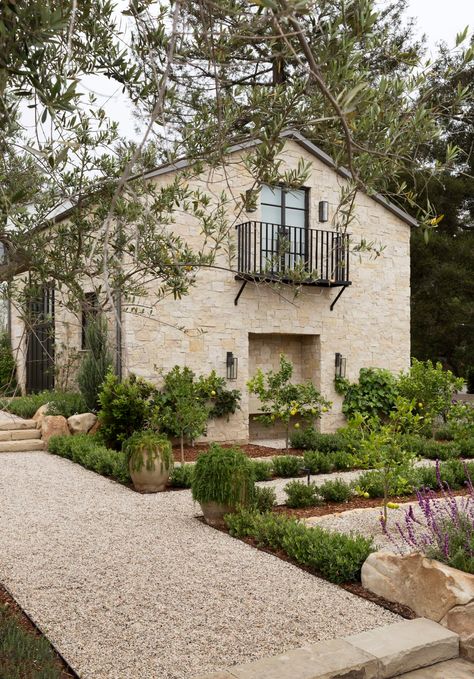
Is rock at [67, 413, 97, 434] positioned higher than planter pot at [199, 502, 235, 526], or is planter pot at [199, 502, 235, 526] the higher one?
rock at [67, 413, 97, 434]

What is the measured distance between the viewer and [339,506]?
23.1ft

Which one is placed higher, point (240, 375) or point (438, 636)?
point (240, 375)

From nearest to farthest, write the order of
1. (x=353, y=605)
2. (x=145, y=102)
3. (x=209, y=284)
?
(x=145, y=102)
(x=353, y=605)
(x=209, y=284)

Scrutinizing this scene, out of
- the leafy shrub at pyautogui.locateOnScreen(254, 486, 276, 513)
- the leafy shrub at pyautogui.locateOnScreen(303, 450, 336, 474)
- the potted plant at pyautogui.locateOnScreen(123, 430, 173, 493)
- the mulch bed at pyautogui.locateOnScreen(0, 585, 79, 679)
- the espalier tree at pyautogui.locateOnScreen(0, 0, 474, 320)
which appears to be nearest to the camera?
the espalier tree at pyautogui.locateOnScreen(0, 0, 474, 320)

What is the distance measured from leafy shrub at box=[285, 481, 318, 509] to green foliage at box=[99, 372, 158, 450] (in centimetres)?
355

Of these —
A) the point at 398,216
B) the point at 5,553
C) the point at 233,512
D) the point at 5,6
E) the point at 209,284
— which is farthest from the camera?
the point at 398,216

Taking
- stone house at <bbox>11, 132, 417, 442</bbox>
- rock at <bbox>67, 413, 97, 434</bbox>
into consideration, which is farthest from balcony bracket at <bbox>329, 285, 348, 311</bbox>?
rock at <bbox>67, 413, 97, 434</bbox>

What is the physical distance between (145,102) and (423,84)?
148 cm

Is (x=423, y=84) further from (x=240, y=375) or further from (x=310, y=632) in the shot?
(x=240, y=375)

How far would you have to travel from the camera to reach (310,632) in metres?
3.90

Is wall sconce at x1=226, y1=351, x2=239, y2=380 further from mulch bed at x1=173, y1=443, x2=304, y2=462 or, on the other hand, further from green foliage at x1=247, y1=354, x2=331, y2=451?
mulch bed at x1=173, y1=443, x2=304, y2=462

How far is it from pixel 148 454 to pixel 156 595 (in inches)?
129

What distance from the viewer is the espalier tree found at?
236 cm

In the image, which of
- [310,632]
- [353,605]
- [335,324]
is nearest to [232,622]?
[310,632]
